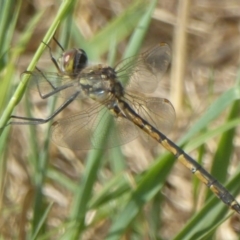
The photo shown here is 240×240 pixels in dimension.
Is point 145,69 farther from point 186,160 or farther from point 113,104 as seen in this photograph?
point 186,160

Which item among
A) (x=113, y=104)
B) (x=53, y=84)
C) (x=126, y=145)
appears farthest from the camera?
(x=126, y=145)

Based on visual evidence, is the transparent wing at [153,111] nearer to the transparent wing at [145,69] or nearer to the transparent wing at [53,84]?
the transparent wing at [145,69]

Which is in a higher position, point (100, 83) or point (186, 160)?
point (100, 83)

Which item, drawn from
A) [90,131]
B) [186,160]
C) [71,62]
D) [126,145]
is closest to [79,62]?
[71,62]

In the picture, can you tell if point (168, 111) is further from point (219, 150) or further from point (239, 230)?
point (239, 230)

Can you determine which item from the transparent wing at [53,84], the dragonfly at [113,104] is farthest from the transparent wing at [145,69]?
the transparent wing at [53,84]

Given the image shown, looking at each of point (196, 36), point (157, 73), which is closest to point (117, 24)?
point (157, 73)
